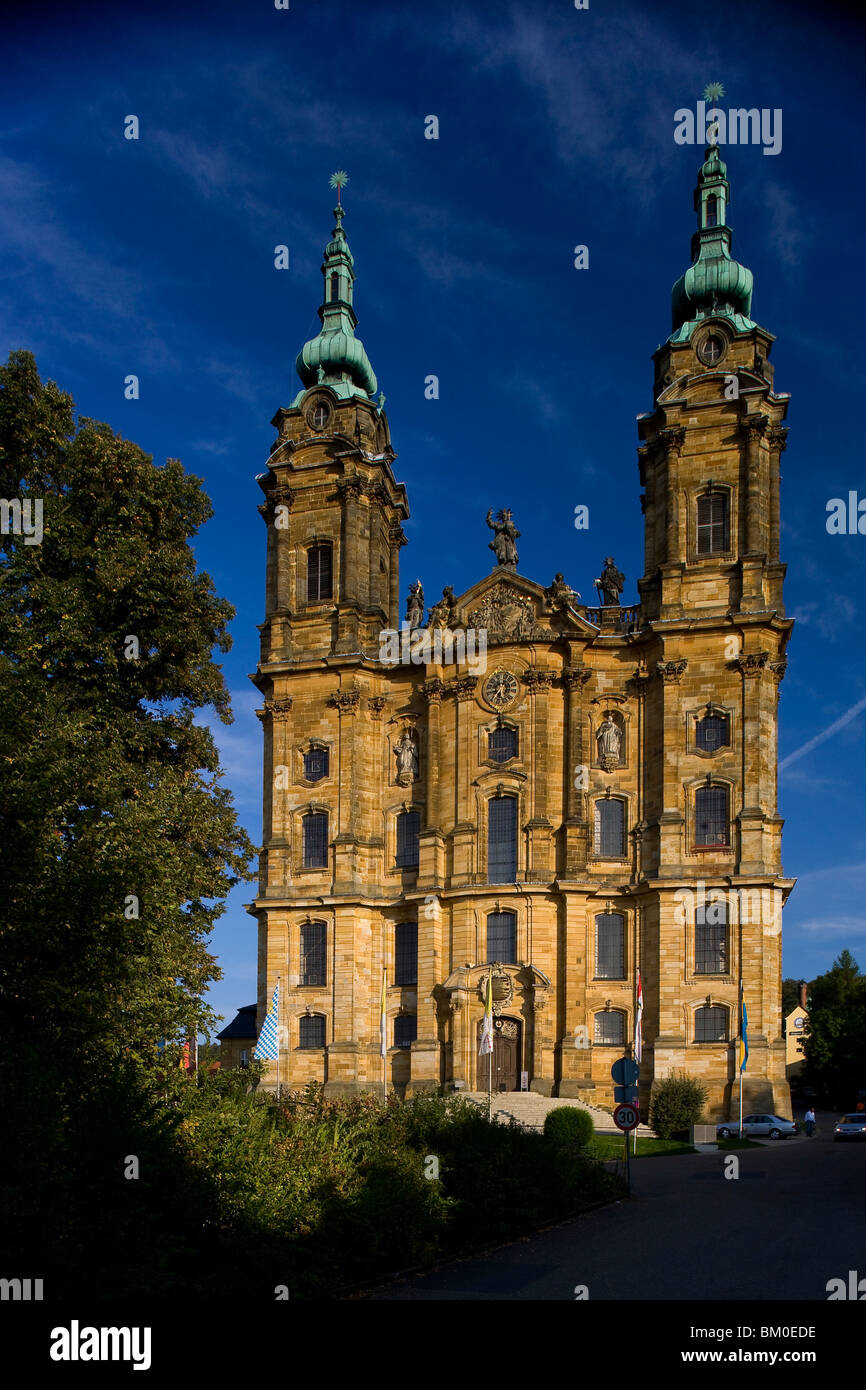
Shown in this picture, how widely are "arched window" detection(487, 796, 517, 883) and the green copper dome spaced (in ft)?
65.2

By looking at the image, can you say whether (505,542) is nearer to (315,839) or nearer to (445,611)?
(445,611)

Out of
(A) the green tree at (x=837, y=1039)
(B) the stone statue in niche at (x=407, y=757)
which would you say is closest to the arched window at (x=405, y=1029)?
(B) the stone statue in niche at (x=407, y=757)

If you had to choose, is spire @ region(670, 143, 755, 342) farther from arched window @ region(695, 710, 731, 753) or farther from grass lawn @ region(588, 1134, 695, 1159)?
grass lawn @ region(588, 1134, 695, 1159)

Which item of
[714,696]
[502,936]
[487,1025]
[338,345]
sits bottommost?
[487,1025]

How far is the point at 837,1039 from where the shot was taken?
78.5 meters

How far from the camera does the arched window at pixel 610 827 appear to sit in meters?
49.1

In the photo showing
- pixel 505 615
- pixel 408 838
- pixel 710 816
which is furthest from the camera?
pixel 408 838

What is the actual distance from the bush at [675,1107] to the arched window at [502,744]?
555 inches

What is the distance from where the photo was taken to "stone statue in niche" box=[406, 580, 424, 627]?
2169 inches

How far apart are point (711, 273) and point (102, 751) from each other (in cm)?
4039

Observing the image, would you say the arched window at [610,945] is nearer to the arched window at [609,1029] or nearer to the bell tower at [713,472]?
the arched window at [609,1029]

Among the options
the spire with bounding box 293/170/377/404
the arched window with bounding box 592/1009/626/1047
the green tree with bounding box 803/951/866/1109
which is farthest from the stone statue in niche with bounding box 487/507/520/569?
the green tree with bounding box 803/951/866/1109

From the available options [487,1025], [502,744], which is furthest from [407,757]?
[487,1025]
